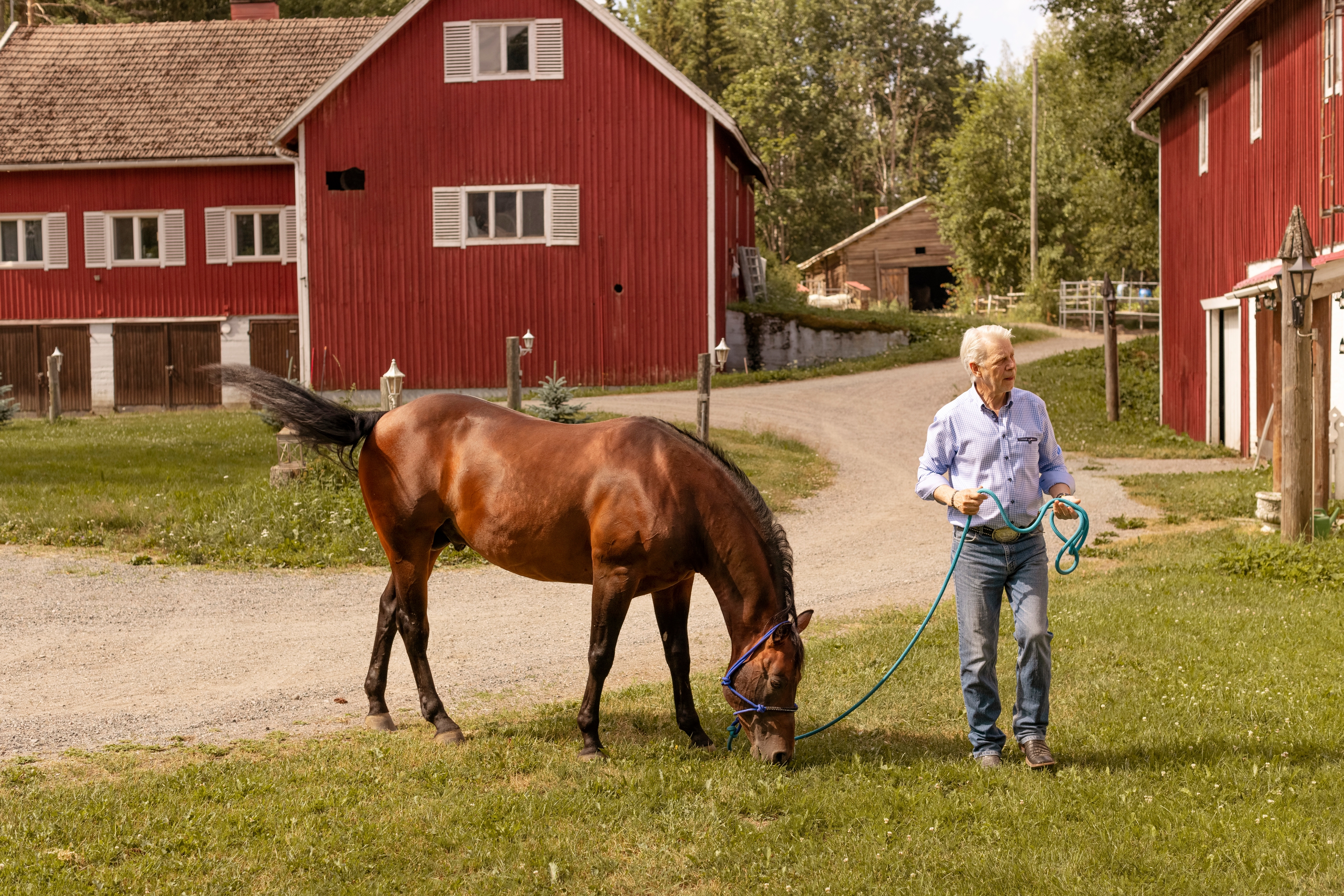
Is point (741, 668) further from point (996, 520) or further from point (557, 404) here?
point (557, 404)

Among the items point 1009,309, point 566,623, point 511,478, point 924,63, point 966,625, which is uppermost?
point 924,63

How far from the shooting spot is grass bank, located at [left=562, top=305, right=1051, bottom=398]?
27047 millimetres

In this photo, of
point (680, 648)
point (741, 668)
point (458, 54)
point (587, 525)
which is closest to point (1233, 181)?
point (458, 54)

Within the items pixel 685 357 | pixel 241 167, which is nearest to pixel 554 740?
pixel 685 357

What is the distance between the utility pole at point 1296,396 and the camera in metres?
10.9

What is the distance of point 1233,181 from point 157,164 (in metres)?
22.2

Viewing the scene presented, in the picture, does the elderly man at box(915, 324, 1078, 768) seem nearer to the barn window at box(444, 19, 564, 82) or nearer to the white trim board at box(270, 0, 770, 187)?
the white trim board at box(270, 0, 770, 187)

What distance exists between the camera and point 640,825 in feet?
16.5

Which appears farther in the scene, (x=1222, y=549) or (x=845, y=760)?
(x=1222, y=549)

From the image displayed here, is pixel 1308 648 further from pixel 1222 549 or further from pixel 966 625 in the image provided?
pixel 1222 549

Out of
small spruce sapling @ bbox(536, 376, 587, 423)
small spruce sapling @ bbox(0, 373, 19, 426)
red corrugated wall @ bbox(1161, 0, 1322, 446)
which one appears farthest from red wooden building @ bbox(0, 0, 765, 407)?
small spruce sapling @ bbox(536, 376, 587, 423)

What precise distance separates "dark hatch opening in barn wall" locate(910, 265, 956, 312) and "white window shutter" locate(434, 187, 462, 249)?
36017 millimetres

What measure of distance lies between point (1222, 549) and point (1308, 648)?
3748 mm

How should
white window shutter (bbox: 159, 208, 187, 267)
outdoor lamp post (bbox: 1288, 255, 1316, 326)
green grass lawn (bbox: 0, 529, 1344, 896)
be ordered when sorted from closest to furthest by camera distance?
1. green grass lawn (bbox: 0, 529, 1344, 896)
2. outdoor lamp post (bbox: 1288, 255, 1316, 326)
3. white window shutter (bbox: 159, 208, 187, 267)
